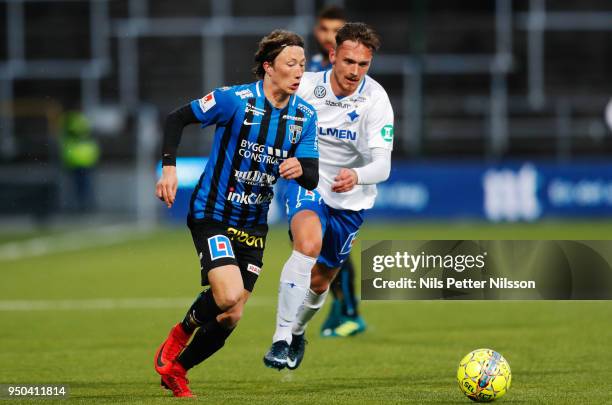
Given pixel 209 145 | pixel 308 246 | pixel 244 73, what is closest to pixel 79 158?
pixel 209 145

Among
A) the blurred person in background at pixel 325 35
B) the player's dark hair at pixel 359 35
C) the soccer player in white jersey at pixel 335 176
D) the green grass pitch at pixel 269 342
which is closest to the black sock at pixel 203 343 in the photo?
the green grass pitch at pixel 269 342

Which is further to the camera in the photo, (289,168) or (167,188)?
(289,168)

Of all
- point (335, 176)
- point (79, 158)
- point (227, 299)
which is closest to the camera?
point (227, 299)

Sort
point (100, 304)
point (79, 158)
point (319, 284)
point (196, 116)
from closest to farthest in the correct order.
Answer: point (196, 116) < point (319, 284) < point (100, 304) < point (79, 158)

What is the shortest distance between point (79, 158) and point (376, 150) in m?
16.9

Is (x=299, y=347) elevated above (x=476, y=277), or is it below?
below

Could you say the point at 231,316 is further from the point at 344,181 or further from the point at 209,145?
the point at 209,145

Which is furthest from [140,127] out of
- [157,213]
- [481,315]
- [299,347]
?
[299,347]

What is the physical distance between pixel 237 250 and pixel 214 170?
1.55 feet

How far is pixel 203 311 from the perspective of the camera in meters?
7.30

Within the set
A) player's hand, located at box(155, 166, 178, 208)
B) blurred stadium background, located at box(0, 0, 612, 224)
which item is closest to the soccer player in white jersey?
player's hand, located at box(155, 166, 178, 208)

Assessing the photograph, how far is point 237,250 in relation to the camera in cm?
740

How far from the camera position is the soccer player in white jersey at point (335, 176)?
786 centimetres

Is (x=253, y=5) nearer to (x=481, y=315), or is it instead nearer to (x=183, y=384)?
(x=481, y=315)
